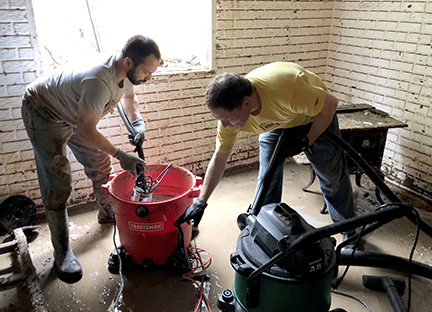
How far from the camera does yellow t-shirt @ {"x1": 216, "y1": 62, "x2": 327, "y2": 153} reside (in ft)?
5.31

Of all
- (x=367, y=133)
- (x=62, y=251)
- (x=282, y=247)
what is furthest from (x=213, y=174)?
(x=367, y=133)

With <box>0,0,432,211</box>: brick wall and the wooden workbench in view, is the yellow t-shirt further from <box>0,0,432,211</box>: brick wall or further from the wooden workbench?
<box>0,0,432,211</box>: brick wall

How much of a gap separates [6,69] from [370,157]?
8.87ft

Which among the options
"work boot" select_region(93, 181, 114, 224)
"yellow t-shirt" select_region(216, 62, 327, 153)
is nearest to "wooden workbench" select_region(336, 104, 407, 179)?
"yellow t-shirt" select_region(216, 62, 327, 153)

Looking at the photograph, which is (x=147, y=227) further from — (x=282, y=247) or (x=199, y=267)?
(x=282, y=247)

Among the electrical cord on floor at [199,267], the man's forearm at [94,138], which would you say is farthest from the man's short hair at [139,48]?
the electrical cord on floor at [199,267]

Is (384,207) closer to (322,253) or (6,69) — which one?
(322,253)

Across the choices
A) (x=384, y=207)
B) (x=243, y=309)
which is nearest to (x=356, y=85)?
(x=384, y=207)

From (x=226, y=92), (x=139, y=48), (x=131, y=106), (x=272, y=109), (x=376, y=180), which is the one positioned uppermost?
(x=139, y=48)

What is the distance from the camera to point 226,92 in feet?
4.74

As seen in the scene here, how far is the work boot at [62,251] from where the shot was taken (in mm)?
2004

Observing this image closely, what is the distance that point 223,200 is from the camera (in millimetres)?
2930

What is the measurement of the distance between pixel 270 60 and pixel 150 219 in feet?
7.22

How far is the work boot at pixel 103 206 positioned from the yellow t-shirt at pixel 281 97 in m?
1.20
